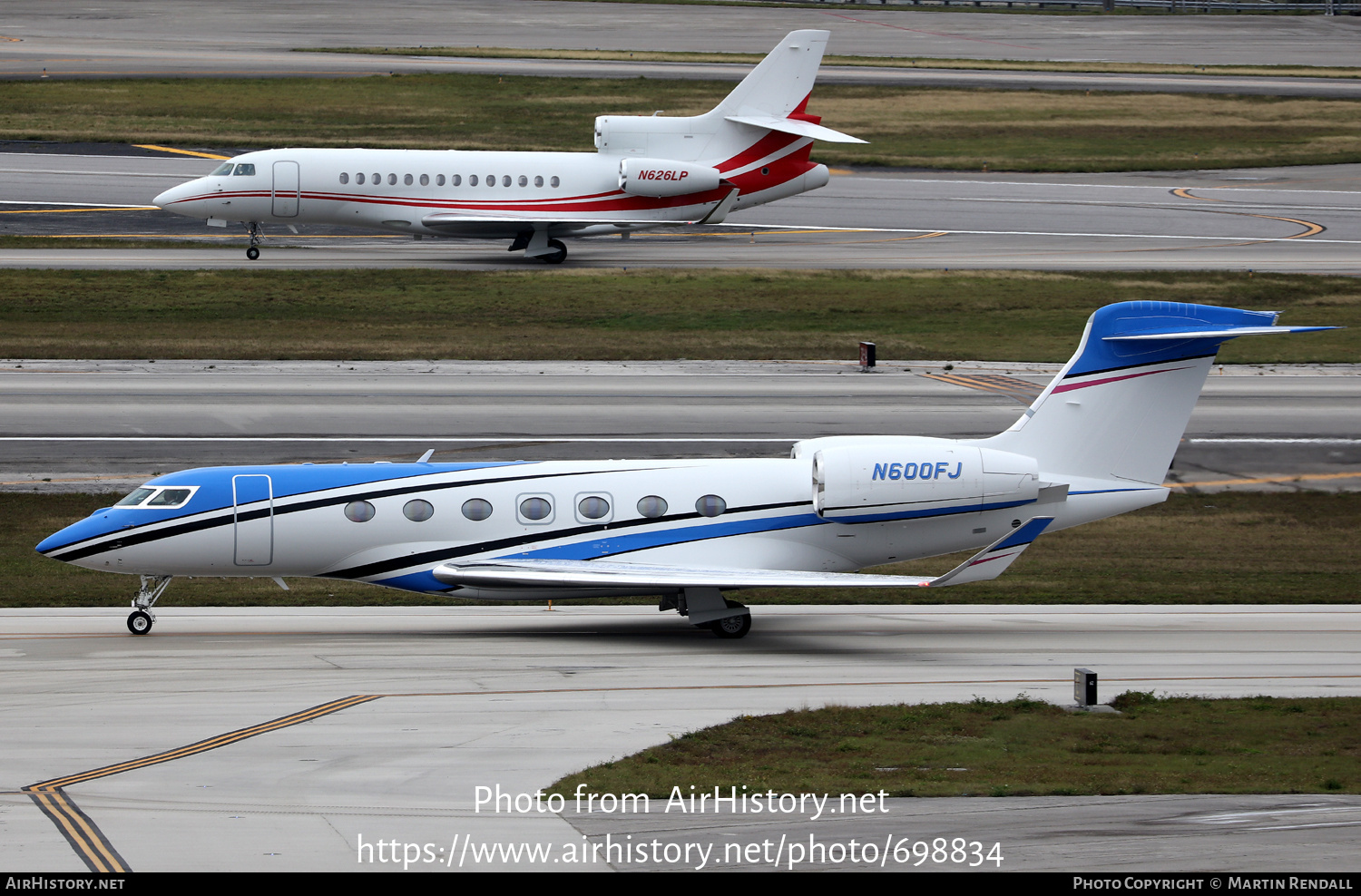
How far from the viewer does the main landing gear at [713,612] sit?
25688mm

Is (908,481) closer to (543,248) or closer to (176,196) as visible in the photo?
(543,248)

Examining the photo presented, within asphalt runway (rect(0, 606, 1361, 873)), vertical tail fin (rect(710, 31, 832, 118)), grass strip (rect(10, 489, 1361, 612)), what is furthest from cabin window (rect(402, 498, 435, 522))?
vertical tail fin (rect(710, 31, 832, 118))

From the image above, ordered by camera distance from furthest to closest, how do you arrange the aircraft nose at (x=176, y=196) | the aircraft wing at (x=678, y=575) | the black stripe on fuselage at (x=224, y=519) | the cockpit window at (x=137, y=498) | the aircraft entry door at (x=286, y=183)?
the aircraft nose at (x=176, y=196)
the aircraft entry door at (x=286, y=183)
the cockpit window at (x=137, y=498)
the black stripe on fuselage at (x=224, y=519)
the aircraft wing at (x=678, y=575)

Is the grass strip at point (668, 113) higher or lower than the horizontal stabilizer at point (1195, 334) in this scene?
higher

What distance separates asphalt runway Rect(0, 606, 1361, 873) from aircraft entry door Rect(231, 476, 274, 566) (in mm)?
1302

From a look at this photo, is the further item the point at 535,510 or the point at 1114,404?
the point at 1114,404

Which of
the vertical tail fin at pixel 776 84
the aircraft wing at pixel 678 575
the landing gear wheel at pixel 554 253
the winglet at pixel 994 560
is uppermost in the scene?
the vertical tail fin at pixel 776 84

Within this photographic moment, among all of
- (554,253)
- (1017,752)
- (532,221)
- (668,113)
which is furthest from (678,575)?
(668,113)

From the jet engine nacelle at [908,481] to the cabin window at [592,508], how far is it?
3.49 m

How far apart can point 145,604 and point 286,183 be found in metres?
30.8

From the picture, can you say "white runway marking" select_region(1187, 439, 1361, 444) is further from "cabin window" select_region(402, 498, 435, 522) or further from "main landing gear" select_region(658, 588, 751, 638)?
"cabin window" select_region(402, 498, 435, 522)

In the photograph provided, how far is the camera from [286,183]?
53.3 meters

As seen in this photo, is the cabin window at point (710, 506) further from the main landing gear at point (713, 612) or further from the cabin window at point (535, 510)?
the cabin window at point (535, 510)

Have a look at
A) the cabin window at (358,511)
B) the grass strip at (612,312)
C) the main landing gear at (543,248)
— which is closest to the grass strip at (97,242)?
the grass strip at (612,312)
